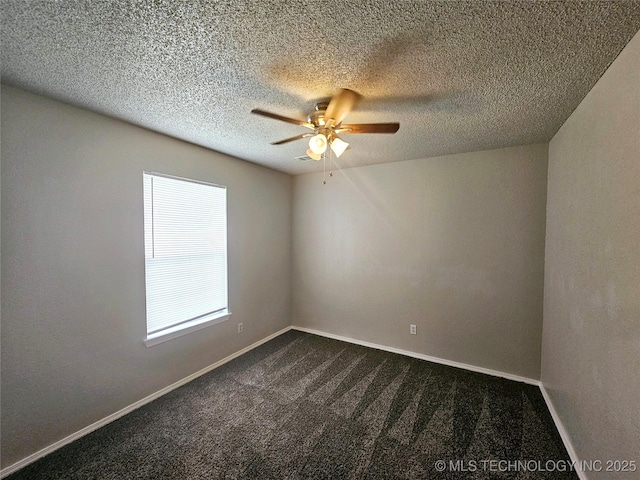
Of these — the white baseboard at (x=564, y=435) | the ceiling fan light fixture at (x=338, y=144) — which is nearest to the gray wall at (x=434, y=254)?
the white baseboard at (x=564, y=435)

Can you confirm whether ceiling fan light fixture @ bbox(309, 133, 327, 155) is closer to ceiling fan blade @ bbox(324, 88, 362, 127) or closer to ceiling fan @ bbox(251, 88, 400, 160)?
ceiling fan @ bbox(251, 88, 400, 160)

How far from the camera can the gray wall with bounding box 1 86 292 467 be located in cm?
167

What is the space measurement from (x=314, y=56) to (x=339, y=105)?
37 centimetres

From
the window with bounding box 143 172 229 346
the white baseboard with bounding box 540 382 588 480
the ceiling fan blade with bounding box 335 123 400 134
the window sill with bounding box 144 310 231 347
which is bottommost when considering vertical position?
Answer: the white baseboard with bounding box 540 382 588 480

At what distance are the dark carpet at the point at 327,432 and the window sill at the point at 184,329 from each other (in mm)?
529

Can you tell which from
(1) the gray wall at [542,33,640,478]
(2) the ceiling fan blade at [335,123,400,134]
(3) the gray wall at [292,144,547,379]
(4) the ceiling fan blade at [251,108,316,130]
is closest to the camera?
(1) the gray wall at [542,33,640,478]

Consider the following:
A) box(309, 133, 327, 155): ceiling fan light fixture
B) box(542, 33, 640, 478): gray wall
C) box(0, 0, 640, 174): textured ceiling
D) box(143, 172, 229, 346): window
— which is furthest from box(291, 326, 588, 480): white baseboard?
box(309, 133, 327, 155): ceiling fan light fixture

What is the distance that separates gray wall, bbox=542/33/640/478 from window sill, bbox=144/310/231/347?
3.19 meters

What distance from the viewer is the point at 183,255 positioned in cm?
273

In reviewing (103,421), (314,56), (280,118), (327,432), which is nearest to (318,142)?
(280,118)

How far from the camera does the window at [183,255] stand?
245 cm

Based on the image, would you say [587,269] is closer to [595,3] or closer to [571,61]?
[571,61]

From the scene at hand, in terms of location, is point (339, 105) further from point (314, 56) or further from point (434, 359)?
point (434, 359)

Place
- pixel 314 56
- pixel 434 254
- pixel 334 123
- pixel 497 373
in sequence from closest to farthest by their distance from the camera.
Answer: pixel 314 56 < pixel 334 123 < pixel 497 373 < pixel 434 254
